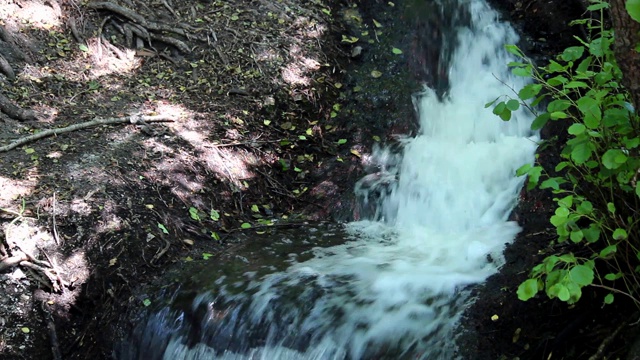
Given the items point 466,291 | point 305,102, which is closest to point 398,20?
point 305,102

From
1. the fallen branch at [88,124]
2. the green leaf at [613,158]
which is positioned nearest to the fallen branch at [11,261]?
the fallen branch at [88,124]

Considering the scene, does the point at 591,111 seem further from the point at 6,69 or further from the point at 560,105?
the point at 6,69

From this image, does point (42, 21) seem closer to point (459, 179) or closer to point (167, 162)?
point (167, 162)

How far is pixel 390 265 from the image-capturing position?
495 centimetres

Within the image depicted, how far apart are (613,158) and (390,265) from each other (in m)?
2.45

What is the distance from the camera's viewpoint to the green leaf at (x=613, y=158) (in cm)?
275

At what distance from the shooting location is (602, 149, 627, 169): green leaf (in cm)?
275

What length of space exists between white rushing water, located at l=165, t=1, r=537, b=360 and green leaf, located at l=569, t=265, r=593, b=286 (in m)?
1.30

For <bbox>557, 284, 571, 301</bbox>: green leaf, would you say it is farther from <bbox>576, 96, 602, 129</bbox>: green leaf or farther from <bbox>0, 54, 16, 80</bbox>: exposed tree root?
<bbox>0, 54, 16, 80</bbox>: exposed tree root

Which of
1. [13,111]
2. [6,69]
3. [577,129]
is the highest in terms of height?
[6,69]

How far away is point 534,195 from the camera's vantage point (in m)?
5.28

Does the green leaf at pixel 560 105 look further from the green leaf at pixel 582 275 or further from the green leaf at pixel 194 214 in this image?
the green leaf at pixel 194 214

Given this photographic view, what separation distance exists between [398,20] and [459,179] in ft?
8.76

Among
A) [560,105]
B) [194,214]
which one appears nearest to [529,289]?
[560,105]
